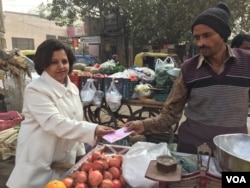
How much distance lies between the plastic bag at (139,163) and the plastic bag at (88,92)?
3.30 meters

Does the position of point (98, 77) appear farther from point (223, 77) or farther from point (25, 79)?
point (223, 77)

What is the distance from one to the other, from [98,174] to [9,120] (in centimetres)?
284

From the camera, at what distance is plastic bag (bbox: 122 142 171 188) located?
1433 millimetres

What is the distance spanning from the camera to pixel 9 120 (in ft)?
12.9

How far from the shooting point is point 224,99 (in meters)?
1.69

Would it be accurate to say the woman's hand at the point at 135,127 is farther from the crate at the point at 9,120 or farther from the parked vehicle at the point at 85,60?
the parked vehicle at the point at 85,60

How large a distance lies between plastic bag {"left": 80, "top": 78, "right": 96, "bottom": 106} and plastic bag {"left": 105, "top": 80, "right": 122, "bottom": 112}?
27 cm

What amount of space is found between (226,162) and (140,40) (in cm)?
1376

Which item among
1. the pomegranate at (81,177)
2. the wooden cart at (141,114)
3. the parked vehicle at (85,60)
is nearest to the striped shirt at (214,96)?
the pomegranate at (81,177)

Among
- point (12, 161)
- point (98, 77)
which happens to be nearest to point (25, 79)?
point (98, 77)

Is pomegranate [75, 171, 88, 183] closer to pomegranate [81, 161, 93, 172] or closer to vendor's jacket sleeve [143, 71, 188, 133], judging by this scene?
pomegranate [81, 161, 93, 172]

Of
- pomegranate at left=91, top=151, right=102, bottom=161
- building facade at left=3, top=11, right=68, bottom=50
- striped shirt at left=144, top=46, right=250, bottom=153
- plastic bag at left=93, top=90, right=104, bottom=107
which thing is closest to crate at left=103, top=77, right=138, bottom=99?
plastic bag at left=93, top=90, right=104, bottom=107

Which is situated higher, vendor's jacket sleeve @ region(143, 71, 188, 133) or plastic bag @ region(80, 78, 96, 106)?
vendor's jacket sleeve @ region(143, 71, 188, 133)

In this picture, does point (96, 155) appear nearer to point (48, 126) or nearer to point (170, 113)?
point (48, 126)
